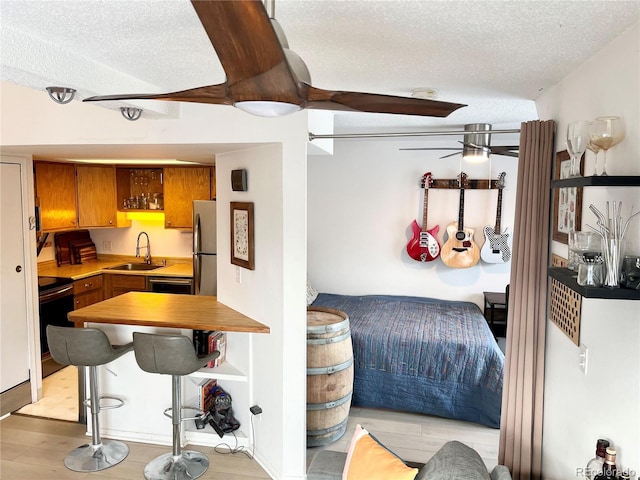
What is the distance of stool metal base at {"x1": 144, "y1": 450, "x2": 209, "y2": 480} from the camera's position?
3.01 metres

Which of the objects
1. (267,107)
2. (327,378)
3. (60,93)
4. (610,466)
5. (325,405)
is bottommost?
(325,405)

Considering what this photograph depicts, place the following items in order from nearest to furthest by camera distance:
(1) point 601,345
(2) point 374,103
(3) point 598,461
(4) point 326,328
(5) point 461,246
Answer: (2) point 374,103 < (3) point 598,461 < (1) point 601,345 < (4) point 326,328 < (5) point 461,246

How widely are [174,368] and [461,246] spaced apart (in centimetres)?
335

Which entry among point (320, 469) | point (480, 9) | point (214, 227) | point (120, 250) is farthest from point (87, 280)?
point (480, 9)

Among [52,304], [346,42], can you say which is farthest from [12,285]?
[346,42]

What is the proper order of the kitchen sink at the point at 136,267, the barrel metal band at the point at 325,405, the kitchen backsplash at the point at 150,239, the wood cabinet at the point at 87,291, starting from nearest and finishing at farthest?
the barrel metal band at the point at 325,405 < the wood cabinet at the point at 87,291 < the kitchen sink at the point at 136,267 < the kitchen backsplash at the point at 150,239

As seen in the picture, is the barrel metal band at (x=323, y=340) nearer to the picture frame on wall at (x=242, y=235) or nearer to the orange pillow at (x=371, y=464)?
the picture frame on wall at (x=242, y=235)

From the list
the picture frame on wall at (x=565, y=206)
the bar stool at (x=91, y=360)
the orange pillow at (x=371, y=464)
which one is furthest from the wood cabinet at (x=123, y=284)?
the picture frame on wall at (x=565, y=206)

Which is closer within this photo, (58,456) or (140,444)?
(58,456)

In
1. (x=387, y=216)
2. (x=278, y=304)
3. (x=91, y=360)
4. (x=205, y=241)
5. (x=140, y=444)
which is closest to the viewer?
(x=278, y=304)

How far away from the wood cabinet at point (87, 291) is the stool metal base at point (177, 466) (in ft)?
7.14

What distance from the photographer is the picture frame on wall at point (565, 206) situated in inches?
75.8

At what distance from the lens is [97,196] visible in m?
5.23

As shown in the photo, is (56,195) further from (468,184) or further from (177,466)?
(468,184)
